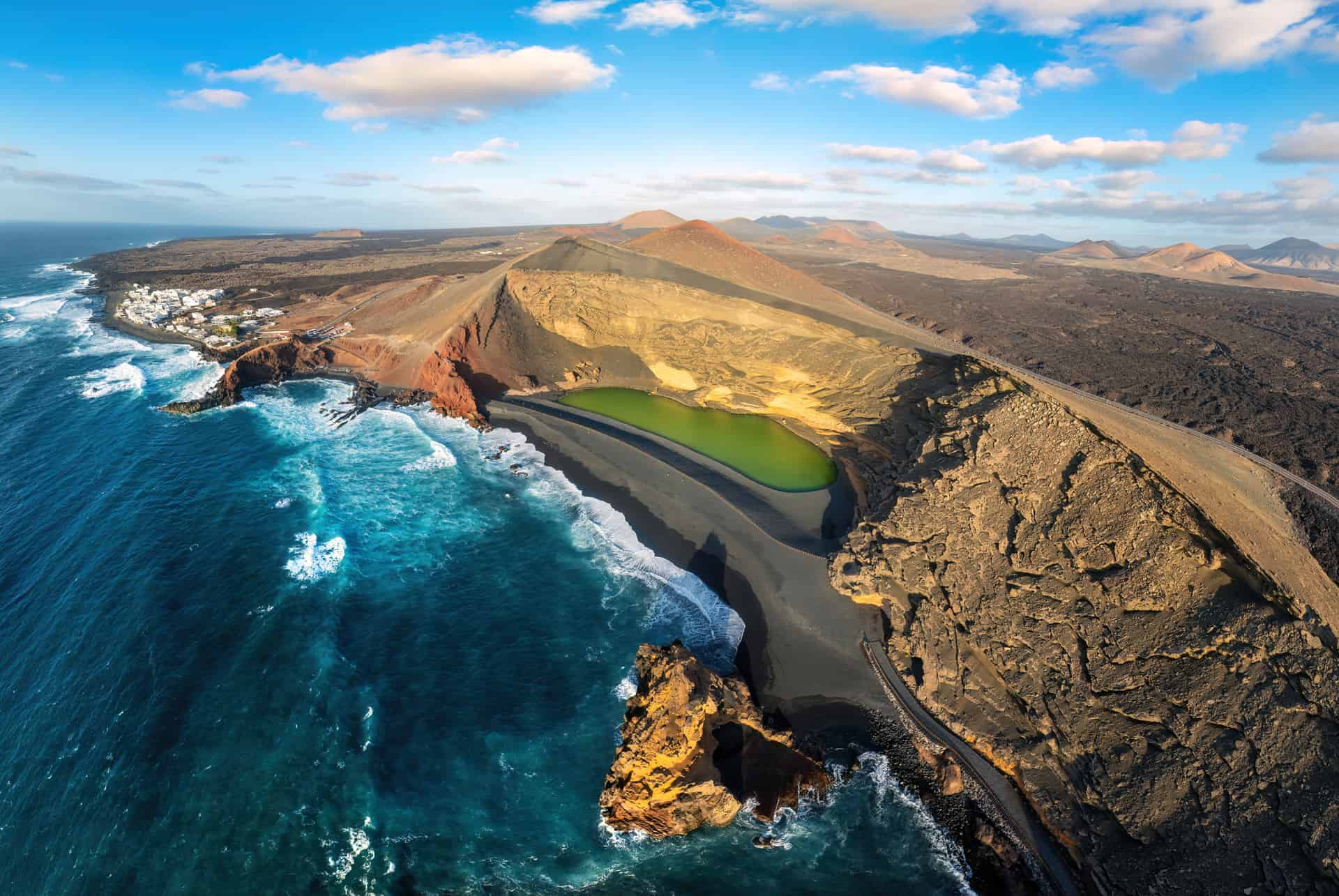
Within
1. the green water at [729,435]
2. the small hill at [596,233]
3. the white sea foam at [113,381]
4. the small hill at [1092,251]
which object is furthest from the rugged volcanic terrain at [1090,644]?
the small hill at [1092,251]

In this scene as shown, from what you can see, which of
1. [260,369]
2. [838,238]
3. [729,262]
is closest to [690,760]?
[729,262]

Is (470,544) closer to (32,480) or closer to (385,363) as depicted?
(32,480)

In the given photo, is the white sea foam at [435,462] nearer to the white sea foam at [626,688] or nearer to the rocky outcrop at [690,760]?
the white sea foam at [626,688]

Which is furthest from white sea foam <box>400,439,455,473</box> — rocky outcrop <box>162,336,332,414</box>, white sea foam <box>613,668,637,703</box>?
white sea foam <box>613,668,637,703</box>

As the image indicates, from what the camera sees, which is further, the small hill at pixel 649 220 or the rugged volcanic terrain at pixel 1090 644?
the small hill at pixel 649 220

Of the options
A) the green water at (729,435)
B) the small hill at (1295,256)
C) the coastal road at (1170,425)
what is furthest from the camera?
the small hill at (1295,256)

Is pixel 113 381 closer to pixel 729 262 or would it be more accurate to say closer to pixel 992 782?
pixel 729 262
